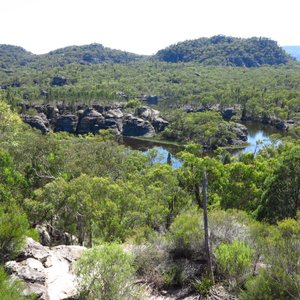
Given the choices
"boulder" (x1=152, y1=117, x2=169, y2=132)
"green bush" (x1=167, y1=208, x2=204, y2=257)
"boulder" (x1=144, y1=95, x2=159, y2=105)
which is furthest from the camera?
"boulder" (x1=144, y1=95, x2=159, y2=105)

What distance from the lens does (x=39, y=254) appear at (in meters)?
17.6

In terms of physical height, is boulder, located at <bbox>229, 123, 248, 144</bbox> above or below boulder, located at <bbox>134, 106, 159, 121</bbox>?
below

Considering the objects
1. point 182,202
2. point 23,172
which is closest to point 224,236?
point 182,202

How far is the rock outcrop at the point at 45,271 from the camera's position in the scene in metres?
14.6

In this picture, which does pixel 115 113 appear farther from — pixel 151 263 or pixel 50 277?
pixel 50 277

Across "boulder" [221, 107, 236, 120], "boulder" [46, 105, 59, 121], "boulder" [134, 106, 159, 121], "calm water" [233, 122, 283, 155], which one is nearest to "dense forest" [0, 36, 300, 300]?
"calm water" [233, 122, 283, 155]

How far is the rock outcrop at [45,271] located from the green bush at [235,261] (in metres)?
6.59

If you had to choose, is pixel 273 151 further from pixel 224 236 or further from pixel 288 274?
pixel 288 274

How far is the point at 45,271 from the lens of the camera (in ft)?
54.6

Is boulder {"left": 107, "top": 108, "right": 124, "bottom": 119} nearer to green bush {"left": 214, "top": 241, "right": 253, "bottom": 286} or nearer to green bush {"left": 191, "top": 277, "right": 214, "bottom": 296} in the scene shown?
green bush {"left": 191, "top": 277, "right": 214, "bottom": 296}

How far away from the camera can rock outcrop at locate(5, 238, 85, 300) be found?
1463 centimetres

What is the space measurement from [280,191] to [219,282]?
14.8 metres

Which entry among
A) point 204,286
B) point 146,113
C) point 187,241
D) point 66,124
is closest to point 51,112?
point 66,124

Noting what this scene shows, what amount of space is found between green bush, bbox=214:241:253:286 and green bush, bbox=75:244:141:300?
414cm
